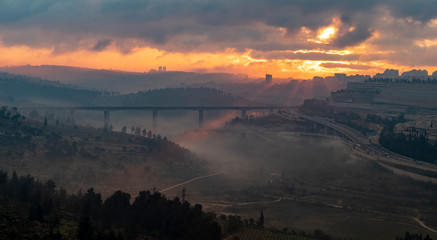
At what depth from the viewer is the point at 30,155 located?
349 feet

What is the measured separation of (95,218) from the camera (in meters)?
53.8

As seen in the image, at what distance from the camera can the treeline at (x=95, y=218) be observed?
44344 millimetres

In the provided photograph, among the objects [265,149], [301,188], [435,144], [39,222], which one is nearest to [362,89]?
[265,149]

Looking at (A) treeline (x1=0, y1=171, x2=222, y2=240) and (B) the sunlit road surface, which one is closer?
(A) treeline (x1=0, y1=171, x2=222, y2=240)

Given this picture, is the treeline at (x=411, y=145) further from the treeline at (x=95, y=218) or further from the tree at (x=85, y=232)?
the tree at (x=85, y=232)

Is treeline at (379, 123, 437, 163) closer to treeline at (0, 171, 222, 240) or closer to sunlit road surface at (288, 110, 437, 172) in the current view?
sunlit road surface at (288, 110, 437, 172)

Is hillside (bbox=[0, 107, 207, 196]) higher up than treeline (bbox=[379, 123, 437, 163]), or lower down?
lower down

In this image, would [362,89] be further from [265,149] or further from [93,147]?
[93,147]

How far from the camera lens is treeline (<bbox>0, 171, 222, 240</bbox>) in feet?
145

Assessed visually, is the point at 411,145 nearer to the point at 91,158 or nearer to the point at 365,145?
the point at 365,145

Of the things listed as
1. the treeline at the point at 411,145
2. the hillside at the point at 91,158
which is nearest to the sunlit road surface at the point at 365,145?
the treeline at the point at 411,145

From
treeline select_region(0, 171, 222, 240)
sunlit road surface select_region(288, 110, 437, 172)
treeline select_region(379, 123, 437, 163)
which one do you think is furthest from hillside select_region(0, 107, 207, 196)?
treeline select_region(379, 123, 437, 163)

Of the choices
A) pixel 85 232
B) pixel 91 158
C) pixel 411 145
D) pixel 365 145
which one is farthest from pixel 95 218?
pixel 365 145

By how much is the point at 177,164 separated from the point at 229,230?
62724mm
